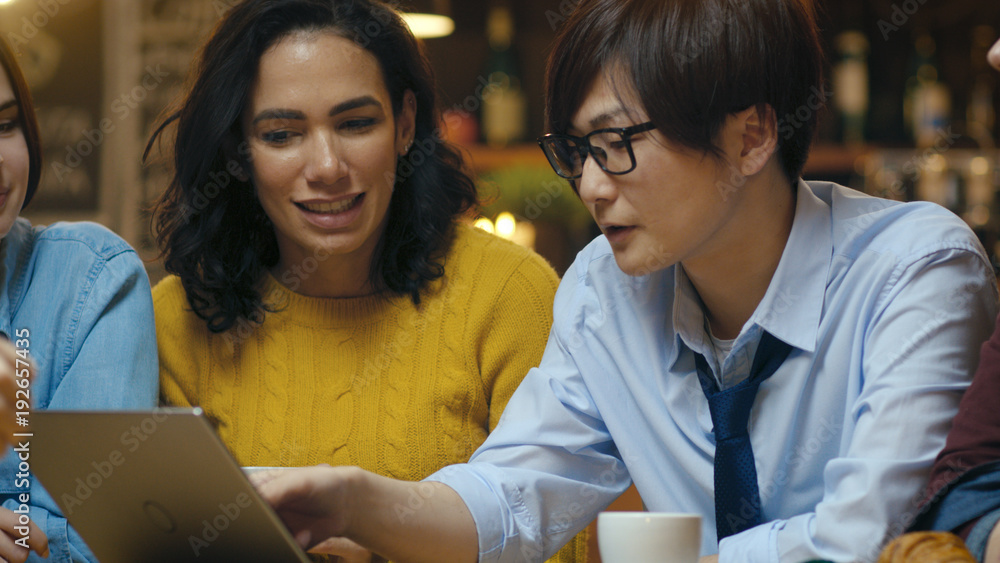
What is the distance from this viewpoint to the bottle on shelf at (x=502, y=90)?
123 inches

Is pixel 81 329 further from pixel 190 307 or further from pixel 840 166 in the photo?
pixel 840 166

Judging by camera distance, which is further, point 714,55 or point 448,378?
point 448,378

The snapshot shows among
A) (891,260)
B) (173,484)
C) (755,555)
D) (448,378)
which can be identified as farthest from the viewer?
(448,378)

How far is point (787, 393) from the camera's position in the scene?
1030 millimetres

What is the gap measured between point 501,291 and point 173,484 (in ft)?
2.57

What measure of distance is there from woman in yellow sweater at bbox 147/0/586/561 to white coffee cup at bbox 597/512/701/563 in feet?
2.21

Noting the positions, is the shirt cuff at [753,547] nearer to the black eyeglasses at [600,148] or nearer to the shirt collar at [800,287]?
the shirt collar at [800,287]

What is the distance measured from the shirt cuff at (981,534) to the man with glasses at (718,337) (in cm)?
12

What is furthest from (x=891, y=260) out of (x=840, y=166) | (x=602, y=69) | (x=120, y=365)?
(x=840, y=166)

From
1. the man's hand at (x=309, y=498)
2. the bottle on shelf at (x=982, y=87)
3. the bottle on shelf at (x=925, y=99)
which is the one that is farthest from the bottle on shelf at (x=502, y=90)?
the man's hand at (x=309, y=498)

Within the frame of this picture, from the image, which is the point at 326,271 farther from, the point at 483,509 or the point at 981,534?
the point at 981,534

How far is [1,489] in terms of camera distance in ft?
3.76

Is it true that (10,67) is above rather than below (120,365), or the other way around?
above

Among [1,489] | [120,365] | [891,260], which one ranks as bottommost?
[1,489]
